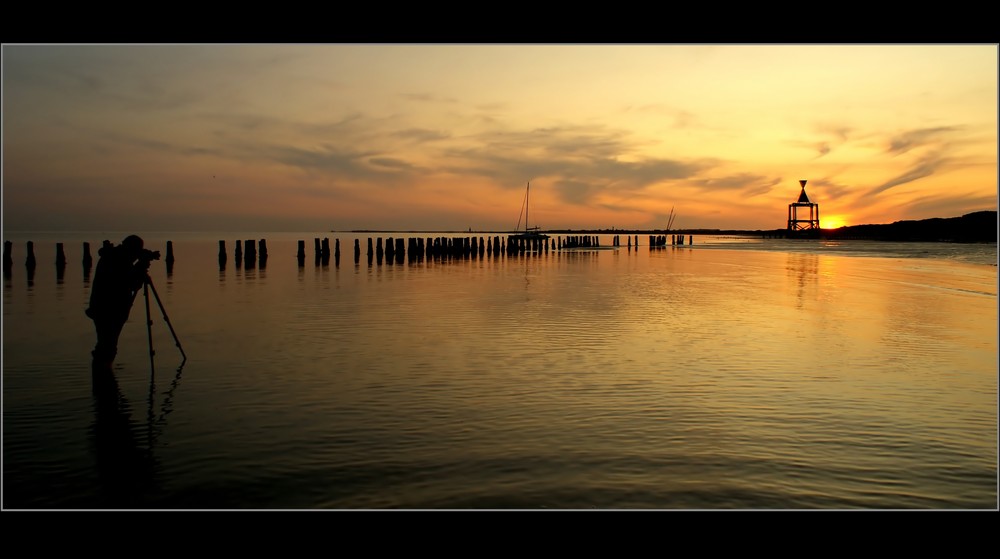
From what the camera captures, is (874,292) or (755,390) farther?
(874,292)

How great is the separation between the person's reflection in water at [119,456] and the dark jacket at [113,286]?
142 cm

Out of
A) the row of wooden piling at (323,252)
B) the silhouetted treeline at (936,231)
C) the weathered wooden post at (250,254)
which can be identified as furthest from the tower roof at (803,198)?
the weathered wooden post at (250,254)

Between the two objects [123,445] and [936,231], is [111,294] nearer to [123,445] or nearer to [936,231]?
[123,445]

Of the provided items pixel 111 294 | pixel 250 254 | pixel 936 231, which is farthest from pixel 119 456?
pixel 936 231

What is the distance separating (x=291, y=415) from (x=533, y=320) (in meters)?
9.95

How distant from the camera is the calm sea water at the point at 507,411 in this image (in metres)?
6.13

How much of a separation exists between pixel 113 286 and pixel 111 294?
127mm

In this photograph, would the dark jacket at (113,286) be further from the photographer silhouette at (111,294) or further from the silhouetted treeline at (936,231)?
the silhouetted treeline at (936,231)

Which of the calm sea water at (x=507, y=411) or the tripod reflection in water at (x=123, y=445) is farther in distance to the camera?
the calm sea water at (x=507, y=411)

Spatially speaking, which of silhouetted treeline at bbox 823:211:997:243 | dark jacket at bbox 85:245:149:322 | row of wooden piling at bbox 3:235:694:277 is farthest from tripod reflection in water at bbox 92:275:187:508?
silhouetted treeline at bbox 823:211:997:243
